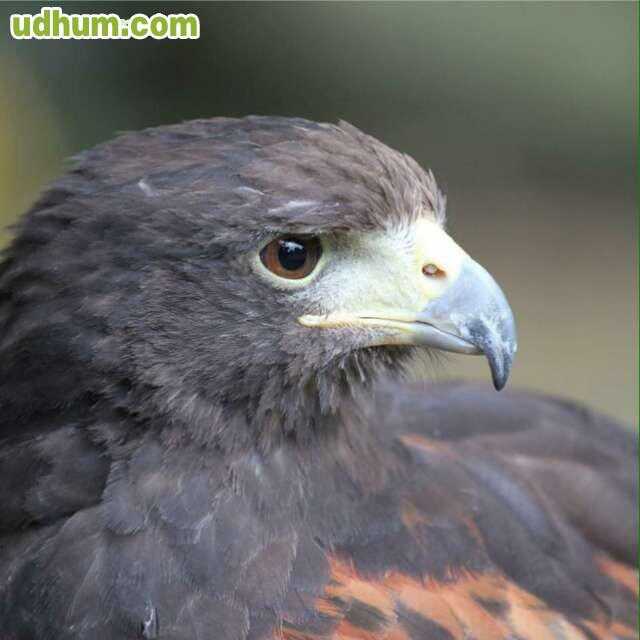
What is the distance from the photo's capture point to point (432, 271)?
304 centimetres

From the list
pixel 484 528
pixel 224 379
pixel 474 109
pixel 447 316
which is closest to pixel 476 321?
pixel 447 316

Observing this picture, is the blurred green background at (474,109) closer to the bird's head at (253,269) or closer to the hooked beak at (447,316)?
the bird's head at (253,269)

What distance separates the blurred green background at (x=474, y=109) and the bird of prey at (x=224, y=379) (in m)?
3.46

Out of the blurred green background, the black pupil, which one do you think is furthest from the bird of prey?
the blurred green background

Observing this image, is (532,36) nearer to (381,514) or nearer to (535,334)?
(535,334)

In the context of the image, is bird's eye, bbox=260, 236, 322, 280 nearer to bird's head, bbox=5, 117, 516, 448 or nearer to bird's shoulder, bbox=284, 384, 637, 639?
bird's head, bbox=5, 117, 516, 448

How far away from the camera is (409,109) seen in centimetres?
838

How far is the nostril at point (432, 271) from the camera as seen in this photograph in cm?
303

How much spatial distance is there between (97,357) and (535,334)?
5896 millimetres

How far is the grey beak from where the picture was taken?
116 inches

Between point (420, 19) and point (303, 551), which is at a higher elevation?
→ point (420, 19)

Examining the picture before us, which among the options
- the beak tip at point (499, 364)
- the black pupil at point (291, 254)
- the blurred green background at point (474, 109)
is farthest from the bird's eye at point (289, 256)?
the blurred green background at point (474, 109)

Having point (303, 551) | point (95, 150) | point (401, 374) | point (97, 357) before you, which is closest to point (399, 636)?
point (303, 551)

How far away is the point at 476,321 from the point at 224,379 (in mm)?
641
